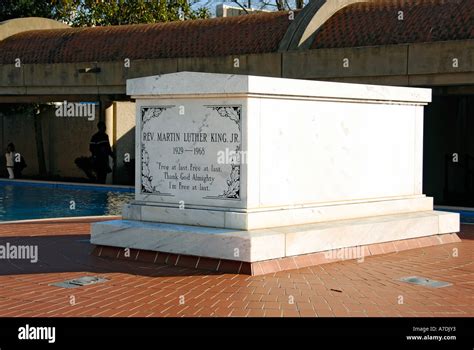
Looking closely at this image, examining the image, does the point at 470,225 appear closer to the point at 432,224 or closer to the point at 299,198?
the point at 432,224

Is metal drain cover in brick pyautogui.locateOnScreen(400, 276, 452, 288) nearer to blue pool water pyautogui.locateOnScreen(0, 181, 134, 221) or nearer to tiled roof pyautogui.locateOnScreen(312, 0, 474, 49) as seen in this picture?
blue pool water pyautogui.locateOnScreen(0, 181, 134, 221)

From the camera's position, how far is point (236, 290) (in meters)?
8.44

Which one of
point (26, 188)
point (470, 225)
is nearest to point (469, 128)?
point (470, 225)

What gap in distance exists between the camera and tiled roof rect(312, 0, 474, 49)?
63.8 ft

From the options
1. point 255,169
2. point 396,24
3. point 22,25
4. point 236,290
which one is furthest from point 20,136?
point 236,290

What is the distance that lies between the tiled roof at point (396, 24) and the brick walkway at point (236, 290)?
9.65 metres

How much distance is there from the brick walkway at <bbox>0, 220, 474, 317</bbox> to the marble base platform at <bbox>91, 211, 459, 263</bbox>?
273 mm

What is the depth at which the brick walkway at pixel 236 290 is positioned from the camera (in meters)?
7.62

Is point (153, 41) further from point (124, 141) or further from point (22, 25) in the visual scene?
point (22, 25)

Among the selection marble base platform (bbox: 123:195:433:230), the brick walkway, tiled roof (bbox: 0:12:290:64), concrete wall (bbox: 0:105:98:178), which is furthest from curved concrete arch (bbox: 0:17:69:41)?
marble base platform (bbox: 123:195:433:230)

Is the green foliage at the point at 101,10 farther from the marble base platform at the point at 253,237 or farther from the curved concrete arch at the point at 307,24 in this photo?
the marble base platform at the point at 253,237

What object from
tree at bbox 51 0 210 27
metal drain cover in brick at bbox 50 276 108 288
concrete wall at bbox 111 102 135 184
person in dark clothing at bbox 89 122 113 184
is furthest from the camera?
tree at bbox 51 0 210 27

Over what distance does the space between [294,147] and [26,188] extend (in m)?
16.7
